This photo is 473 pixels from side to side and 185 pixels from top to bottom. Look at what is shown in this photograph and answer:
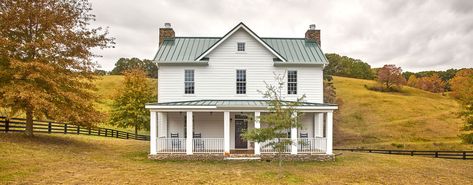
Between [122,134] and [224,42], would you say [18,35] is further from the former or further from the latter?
[122,134]

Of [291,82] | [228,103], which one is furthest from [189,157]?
[291,82]

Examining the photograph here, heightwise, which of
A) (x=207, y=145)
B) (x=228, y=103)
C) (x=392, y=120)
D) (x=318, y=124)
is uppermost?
(x=228, y=103)

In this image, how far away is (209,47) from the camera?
2661 centimetres

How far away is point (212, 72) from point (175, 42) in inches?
192

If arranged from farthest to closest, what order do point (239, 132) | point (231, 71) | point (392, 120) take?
point (392, 120), point (239, 132), point (231, 71)

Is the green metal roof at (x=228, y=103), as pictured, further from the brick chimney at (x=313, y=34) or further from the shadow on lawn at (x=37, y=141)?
the shadow on lawn at (x=37, y=141)

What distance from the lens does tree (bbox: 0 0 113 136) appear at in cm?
2152

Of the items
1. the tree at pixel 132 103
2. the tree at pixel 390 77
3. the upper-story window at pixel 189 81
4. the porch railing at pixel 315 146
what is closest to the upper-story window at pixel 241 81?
the upper-story window at pixel 189 81

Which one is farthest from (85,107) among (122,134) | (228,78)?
(122,134)

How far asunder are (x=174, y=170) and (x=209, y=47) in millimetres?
10854

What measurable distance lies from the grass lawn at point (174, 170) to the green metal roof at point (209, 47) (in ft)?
23.3

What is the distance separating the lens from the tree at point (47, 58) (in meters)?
21.5

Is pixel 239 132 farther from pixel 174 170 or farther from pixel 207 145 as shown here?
pixel 174 170

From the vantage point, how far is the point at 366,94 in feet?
246
